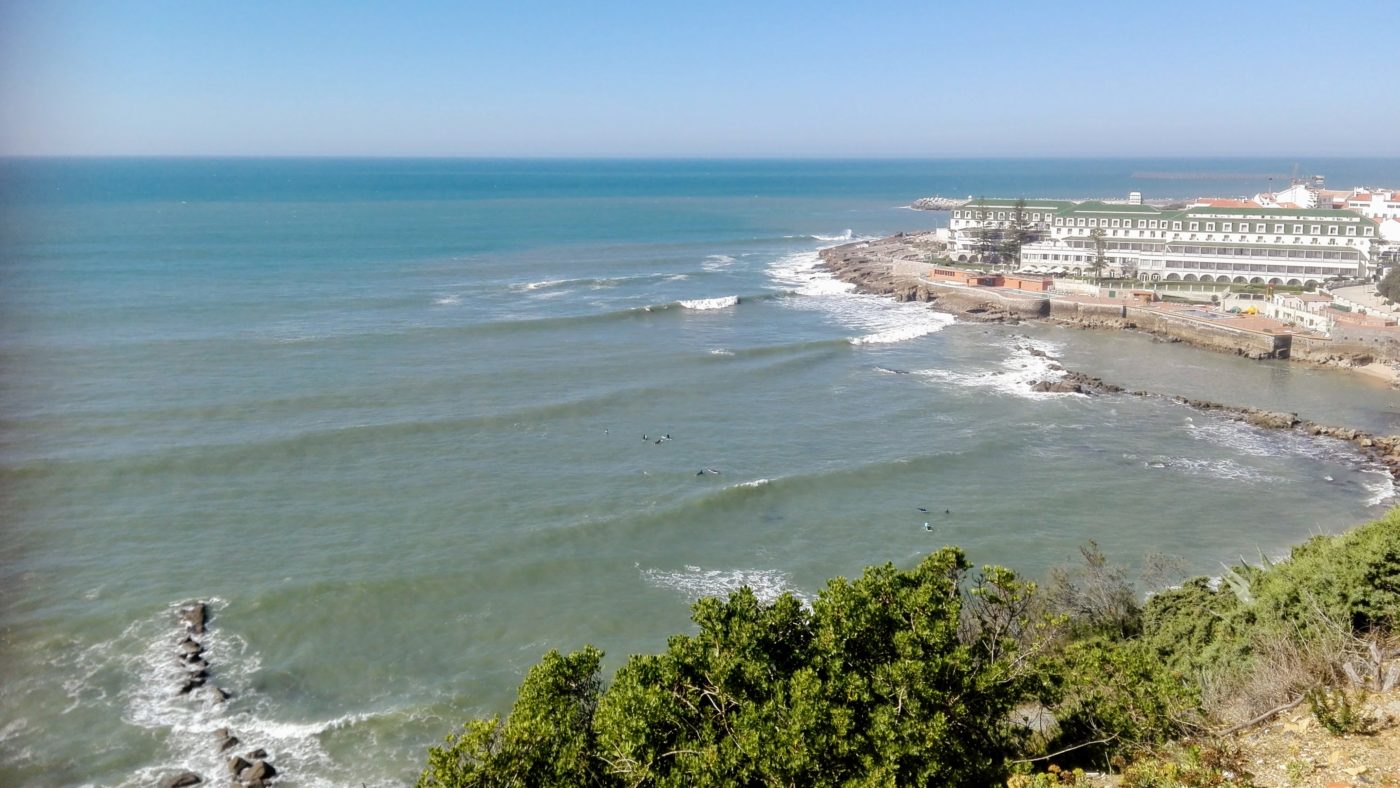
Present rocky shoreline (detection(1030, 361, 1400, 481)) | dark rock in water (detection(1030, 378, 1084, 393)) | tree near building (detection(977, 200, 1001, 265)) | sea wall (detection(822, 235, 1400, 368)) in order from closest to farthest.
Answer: rocky shoreline (detection(1030, 361, 1400, 481))
dark rock in water (detection(1030, 378, 1084, 393))
sea wall (detection(822, 235, 1400, 368))
tree near building (detection(977, 200, 1001, 265))

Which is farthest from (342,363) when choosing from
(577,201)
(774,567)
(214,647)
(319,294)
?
(577,201)

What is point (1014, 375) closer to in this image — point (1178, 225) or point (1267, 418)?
point (1267, 418)

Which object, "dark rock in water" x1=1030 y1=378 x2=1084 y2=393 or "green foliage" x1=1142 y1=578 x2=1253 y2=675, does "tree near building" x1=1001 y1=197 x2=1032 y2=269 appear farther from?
"green foliage" x1=1142 y1=578 x2=1253 y2=675

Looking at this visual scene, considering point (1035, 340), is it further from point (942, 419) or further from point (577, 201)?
point (577, 201)

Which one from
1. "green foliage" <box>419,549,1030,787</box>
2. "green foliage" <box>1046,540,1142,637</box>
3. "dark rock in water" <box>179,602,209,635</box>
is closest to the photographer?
"green foliage" <box>419,549,1030,787</box>

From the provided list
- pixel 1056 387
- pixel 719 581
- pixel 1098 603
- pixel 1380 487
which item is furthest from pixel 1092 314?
pixel 719 581

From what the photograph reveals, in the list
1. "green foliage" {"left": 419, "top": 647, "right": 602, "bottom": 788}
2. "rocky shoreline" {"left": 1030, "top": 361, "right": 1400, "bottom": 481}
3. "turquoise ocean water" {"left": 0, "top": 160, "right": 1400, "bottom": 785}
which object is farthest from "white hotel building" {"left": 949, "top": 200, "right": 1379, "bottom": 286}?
"green foliage" {"left": 419, "top": 647, "right": 602, "bottom": 788}
